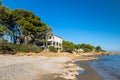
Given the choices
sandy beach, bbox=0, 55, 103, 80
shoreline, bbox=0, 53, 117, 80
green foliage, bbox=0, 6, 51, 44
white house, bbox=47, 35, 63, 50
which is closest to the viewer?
sandy beach, bbox=0, 55, 103, 80

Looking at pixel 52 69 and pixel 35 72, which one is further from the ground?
pixel 35 72

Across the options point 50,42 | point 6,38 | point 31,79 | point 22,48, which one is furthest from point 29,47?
point 31,79

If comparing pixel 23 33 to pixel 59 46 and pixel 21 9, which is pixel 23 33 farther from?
pixel 59 46

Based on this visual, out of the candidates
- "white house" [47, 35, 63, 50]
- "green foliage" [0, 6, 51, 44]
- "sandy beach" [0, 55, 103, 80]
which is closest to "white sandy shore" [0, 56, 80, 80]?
"sandy beach" [0, 55, 103, 80]

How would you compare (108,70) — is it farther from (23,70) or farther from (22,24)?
(22,24)

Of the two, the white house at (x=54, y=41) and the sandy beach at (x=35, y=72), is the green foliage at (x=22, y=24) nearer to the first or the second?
the white house at (x=54, y=41)

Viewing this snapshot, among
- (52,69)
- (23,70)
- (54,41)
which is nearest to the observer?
(23,70)

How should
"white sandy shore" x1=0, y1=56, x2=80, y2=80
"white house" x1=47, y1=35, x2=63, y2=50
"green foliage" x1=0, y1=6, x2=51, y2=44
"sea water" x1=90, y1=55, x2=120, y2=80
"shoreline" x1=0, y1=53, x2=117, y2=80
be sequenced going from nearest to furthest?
"white sandy shore" x1=0, y1=56, x2=80, y2=80 → "shoreline" x1=0, y1=53, x2=117, y2=80 → "sea water" x1=90, y1=55, x2=120, y2=80 → "green foliage" x1=0, y1=6, x2=51, y2=44 → "white house" x1=47, y1=35, x2=63, y2=50

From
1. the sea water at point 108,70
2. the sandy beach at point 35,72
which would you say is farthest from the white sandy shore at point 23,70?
the sea water at point 108,70

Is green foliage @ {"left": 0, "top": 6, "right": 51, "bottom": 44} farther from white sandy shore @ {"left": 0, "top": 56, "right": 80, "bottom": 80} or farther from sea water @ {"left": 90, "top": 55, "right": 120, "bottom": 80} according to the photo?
white sandy shore @ {"left": 0, "top": 56, "right": 80, "bottom": 80}

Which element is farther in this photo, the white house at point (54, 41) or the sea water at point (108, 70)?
the white house at point (54, 41)

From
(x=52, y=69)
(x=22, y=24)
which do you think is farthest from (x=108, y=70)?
(x=22, y=24)

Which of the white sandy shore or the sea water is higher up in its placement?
the white sandy shore

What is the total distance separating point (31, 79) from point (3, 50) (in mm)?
32111
